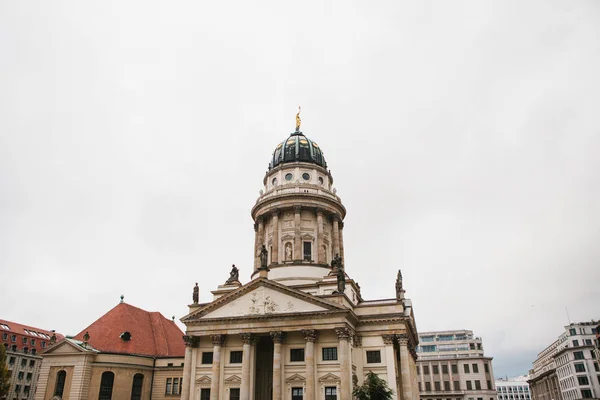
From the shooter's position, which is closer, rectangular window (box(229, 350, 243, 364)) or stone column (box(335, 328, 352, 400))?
stone column (box(335, 328, 352, 400))

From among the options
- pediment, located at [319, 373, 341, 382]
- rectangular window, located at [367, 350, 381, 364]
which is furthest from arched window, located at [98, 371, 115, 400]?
rectangular window, located at [367, 350, 381, 364]

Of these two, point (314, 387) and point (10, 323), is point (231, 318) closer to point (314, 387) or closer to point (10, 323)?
point (314, 387)

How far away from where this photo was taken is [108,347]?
50719 millimetres

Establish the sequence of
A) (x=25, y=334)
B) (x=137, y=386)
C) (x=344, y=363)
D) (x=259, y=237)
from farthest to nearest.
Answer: (x=25, y=334), (x=259, y=237), (x=137, y=386), (x=344, y=363)

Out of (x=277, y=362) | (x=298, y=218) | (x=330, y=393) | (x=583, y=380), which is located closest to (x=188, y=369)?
(x=277, y=362)

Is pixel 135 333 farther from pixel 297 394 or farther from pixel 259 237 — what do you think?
pixel 297 394

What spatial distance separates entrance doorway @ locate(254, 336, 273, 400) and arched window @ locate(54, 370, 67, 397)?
784 inches

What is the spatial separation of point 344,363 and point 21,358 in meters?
59.0

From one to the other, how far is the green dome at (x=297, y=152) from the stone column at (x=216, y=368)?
25.5 m

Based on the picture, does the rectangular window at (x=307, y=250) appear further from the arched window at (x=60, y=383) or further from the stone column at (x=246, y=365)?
the arched window at (x=60, y=383)

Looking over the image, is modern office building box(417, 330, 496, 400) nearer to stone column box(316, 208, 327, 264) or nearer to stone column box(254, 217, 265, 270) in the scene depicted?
stone column box(316, 208, 327, 264)

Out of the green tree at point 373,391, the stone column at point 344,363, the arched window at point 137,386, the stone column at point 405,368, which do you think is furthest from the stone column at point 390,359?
the arched window at point 137,386

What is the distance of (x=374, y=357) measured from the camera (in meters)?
44.0

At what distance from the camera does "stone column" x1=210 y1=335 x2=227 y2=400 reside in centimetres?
4309
